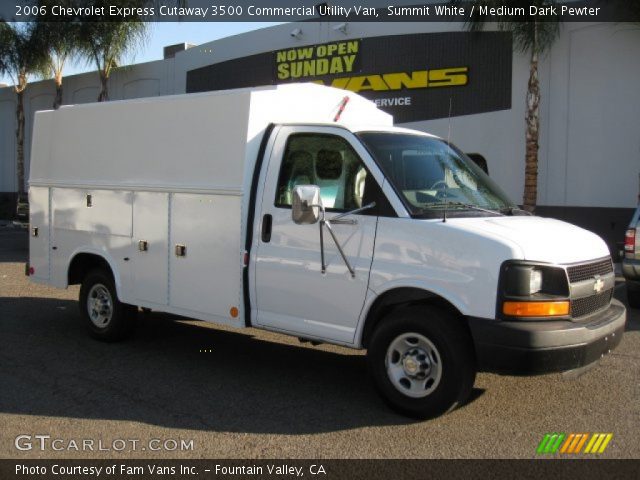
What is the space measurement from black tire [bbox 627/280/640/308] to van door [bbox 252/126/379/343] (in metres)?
5.94

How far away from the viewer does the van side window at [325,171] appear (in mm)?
5348

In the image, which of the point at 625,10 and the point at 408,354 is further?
the point at 625,10

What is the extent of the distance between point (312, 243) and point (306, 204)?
1.74 ft

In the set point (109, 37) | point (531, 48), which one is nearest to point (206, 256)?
point (531, 48)

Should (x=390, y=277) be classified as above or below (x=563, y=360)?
above

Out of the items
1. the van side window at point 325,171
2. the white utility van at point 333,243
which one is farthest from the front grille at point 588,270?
the van side window at point 325,171

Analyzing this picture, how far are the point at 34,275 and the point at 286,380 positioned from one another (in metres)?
3.79

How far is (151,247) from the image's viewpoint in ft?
21.9

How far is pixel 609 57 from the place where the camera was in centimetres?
1585

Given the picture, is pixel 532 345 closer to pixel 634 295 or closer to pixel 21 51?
pixel 634 295

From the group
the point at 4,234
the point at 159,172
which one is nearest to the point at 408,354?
the point at 159,172

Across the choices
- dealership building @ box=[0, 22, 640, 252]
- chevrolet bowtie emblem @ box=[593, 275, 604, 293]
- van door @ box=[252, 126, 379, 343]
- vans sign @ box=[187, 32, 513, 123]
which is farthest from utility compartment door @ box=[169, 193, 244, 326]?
vans sign @ box=[187, 32, 513, 123]

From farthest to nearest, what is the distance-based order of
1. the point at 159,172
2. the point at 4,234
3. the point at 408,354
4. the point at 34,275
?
1. the point at 4,234
2. the point at 34,275
3. the point at 159,172
4. the point at 408,354

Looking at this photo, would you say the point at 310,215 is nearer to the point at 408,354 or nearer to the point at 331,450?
the point at 408,354
